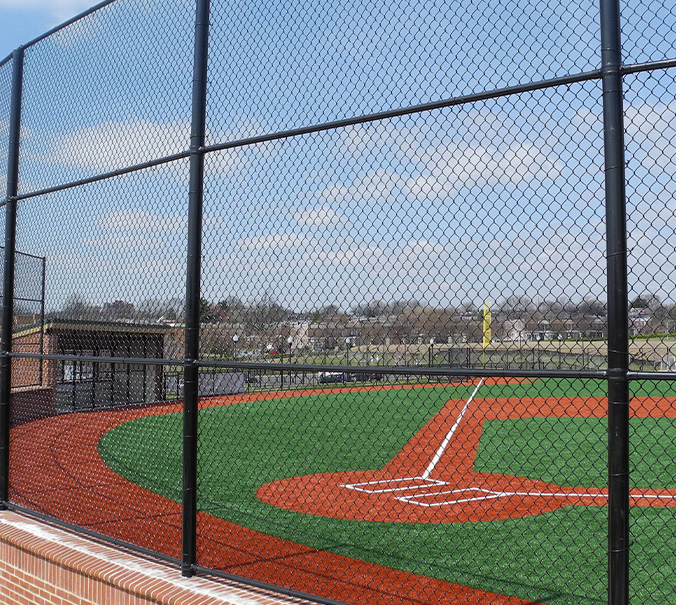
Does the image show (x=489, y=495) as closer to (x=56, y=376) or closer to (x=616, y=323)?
(x=616, y=323)

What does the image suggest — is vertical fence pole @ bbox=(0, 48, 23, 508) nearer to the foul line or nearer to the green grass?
the green grass

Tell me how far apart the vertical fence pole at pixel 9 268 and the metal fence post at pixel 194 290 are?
8.73ft

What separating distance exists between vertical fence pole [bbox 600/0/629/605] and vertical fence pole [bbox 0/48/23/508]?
5253 millimetres

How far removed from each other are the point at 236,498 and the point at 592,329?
8362 millimetres

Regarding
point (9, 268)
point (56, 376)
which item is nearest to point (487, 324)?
point (9, 268)

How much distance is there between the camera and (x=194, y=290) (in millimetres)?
4430

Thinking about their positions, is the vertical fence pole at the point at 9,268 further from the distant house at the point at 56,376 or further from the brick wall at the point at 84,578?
the distant house at the point at 56,376

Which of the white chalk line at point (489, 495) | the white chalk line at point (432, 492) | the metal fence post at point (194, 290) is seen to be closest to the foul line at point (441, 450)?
the white chalk line at point (432, 492)

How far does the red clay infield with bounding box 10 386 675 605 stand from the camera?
6293 mm

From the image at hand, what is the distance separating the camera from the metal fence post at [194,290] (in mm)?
4289

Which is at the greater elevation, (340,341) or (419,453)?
(340,341)

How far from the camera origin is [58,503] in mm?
8211

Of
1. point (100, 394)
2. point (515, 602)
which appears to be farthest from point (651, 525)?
point (100, 394)

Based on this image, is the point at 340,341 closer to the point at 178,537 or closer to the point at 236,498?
the point at 178,537
